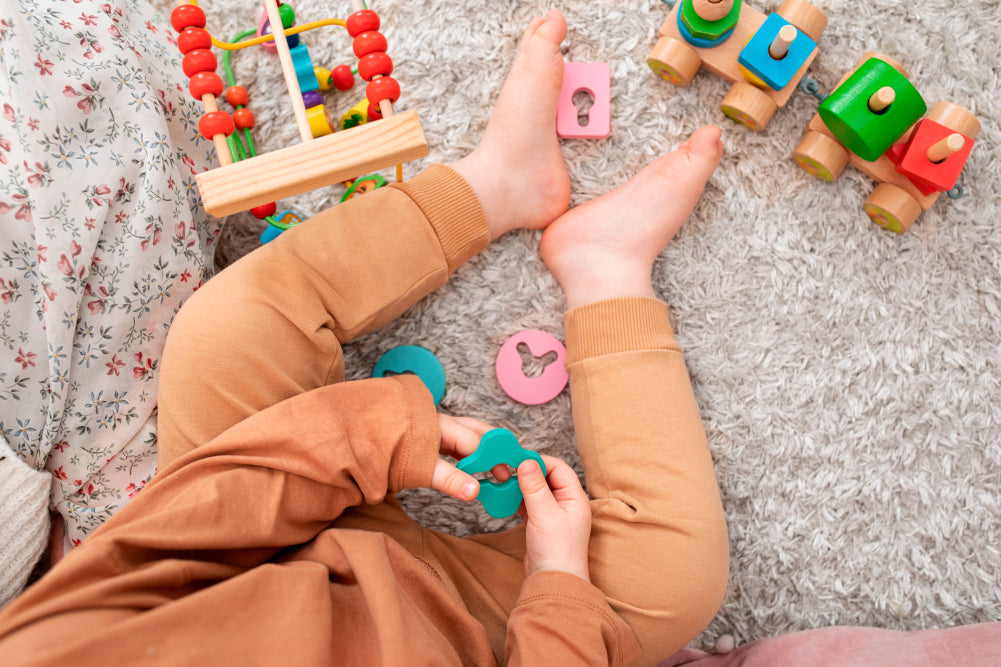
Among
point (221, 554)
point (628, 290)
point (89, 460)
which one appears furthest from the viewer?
point (628, 290)

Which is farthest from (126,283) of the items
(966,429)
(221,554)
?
(966,429)

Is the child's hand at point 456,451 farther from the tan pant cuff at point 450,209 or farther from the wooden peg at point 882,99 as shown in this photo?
the wooden peg at point 882,99

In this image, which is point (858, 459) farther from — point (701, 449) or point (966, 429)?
point (701, 449)

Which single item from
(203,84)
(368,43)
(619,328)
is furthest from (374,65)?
(619,328)

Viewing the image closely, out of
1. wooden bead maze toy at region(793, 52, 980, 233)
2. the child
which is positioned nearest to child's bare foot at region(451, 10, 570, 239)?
the child

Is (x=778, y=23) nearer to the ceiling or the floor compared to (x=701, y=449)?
nearer to the ceiling

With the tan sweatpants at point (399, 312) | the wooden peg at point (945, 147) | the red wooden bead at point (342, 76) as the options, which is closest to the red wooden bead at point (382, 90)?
the tan sweatpants at point (399, 312)

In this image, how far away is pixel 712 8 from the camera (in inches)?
30.2

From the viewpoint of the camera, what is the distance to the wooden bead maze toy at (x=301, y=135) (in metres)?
0.62

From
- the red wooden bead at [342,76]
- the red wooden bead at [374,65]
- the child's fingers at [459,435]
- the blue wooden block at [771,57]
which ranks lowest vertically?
the child's fingers at [459,435]

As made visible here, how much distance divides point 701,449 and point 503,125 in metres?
0.46

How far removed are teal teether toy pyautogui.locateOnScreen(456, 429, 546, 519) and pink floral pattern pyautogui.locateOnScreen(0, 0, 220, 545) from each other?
14.9 inches

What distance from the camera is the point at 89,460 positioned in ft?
2.32

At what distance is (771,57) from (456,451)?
1.93 ft
